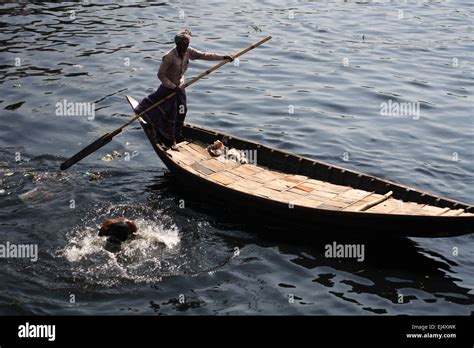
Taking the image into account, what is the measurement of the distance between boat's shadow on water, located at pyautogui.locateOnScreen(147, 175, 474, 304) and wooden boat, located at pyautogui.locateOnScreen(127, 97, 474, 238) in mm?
239

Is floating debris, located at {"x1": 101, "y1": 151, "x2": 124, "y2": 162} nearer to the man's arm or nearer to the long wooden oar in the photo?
the long wooden oar

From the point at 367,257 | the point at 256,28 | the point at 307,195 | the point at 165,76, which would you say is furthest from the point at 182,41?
the point at 256,28

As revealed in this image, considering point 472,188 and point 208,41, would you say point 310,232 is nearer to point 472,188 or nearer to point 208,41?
point 472,188

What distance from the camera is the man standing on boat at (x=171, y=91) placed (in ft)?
44.2

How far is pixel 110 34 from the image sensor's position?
82.9ft

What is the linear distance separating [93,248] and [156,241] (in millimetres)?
1111

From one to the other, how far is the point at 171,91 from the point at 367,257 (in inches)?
213

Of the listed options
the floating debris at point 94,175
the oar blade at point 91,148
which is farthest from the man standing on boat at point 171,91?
the floating debris at point 94,175

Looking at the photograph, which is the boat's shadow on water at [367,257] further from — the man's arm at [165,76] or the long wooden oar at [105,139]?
the man's arm at [165,76]

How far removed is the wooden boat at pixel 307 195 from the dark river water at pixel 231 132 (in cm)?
57

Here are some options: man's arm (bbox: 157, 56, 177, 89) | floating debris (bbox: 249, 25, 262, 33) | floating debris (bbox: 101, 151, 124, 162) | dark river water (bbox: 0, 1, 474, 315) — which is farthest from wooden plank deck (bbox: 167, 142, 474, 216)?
floating debris (bbox: 249, 25, 262, 33)

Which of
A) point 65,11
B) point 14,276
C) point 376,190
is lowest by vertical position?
point 14,276

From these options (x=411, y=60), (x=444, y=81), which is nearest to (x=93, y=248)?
(x=444, y=81)

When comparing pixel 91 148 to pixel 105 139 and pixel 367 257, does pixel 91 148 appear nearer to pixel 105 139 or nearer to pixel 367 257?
pixel 105 139
